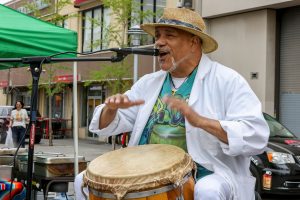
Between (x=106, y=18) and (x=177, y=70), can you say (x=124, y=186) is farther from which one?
(x=106, y=18)

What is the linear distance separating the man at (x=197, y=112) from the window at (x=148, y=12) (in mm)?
14547

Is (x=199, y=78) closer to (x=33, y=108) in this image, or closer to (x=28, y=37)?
(x=33, y=108)

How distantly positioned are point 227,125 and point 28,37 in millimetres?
2903

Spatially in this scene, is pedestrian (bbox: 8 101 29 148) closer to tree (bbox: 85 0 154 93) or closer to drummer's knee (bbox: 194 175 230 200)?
tree (bbox: 85 0 154 93)

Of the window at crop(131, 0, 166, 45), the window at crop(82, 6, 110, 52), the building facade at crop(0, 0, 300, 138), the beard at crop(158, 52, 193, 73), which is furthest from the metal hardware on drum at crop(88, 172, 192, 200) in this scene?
the window at crop(82, 6, 110, 52)

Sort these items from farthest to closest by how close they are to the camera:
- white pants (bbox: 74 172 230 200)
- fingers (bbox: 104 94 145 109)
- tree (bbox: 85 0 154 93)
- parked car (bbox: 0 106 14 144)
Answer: parked car (bbox: 0 106 14 144) → tree (bbox: 85 0 154 93) → fingers (bbox: 104 94 145 109) → white pants (bbox: 74 172 230 200)

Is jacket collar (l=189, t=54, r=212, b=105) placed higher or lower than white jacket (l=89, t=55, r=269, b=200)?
higher

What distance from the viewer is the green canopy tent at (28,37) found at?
16.4ft

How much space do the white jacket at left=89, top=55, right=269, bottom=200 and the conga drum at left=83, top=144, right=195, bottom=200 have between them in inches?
8.8

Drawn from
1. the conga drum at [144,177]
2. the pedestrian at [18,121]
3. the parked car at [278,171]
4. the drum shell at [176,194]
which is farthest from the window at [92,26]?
the drum shell at [176,194]

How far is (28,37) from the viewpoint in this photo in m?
5.17

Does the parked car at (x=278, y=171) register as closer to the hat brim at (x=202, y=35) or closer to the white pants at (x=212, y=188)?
the hat brim at (x=202, y=35)

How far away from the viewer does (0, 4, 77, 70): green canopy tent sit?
5008 mm

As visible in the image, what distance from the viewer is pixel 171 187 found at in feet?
8.68
